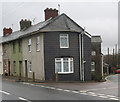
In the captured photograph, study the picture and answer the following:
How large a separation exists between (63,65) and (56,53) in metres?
1.39

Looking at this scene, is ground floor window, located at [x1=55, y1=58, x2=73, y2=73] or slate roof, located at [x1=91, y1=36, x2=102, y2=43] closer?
ground floor window, located at [x1=55, y1=58, x2=73, y2=73]

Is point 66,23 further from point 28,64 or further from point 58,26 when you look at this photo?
point 28,64

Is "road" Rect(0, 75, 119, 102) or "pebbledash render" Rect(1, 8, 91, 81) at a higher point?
"pebbledash render" Rect(1, 8, 91, 81)

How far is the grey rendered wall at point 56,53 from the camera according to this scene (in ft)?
78.8

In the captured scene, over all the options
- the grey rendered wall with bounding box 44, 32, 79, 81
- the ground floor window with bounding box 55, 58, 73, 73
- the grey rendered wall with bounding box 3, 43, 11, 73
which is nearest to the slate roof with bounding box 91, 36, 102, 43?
the grey rendered wall with bounding box 3, 43, 11, 73

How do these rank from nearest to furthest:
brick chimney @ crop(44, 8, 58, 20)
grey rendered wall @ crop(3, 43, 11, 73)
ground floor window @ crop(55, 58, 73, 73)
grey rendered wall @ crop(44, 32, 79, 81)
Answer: grey rendered wall @ crop(44, 32, 79, 81) → ground floor window @ crop(55, 58, 73, 73) → brick chimney @ crop(44, 8, 58, 20) → grey rendered wall @ crop(3, 43, 11, 73)

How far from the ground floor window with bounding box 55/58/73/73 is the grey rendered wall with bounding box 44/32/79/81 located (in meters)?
0.38

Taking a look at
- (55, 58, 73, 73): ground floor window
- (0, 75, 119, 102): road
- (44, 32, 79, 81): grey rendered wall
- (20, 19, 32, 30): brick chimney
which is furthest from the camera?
(20, 19, 32, 30): brick chimney

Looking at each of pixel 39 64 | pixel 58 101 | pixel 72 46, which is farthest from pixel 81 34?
pixel 58 101

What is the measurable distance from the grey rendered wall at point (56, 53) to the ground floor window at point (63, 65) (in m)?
0.38

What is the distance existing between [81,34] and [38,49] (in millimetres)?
4764

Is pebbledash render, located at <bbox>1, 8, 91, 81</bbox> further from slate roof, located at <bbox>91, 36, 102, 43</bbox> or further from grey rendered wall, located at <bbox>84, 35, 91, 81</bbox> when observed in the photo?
slate roof, located at <bbox>91, 36, 102, 43</bbox>

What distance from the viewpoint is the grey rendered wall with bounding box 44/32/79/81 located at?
24.0m

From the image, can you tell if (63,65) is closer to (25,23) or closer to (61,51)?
(61,51)
